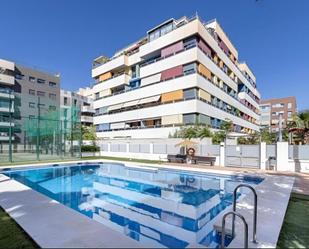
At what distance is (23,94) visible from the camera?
25.5 m

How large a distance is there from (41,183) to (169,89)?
19.3m

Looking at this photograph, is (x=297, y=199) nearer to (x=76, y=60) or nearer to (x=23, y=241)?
(x=23, y=241)

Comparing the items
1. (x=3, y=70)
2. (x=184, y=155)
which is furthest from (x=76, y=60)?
(x=184, y=155)

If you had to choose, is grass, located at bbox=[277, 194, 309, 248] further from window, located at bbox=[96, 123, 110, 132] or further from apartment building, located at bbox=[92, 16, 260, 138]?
window, located at bbox=[96, 123, 110, 132]

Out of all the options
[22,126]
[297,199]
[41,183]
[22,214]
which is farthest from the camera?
[22,126]

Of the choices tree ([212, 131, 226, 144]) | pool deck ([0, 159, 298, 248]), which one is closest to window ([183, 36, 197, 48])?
tree ([212, 131, 226, 144])

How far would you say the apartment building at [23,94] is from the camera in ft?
74.5

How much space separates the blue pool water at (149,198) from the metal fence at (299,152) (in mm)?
4904

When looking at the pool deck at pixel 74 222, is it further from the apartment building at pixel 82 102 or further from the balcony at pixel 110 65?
the apartment building at pixel 82 102

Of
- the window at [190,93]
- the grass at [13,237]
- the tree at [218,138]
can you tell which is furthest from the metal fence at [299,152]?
the grass at [13,237]

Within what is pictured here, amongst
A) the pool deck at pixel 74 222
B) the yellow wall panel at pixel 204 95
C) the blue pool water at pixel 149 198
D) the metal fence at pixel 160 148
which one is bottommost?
the blue pool water at pixel 149 198

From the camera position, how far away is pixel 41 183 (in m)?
13.1

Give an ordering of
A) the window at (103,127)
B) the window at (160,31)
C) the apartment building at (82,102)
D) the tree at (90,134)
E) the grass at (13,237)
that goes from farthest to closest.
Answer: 1. the apartment building at (82,102)
2. the window at (103,127)
3. the tree at (90,134)
4. the window at (160,31)
5. the grass at (13,237)

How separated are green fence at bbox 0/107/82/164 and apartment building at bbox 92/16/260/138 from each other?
10.1 meters
